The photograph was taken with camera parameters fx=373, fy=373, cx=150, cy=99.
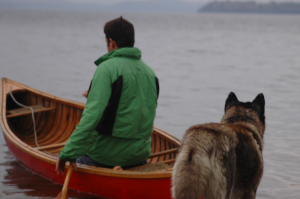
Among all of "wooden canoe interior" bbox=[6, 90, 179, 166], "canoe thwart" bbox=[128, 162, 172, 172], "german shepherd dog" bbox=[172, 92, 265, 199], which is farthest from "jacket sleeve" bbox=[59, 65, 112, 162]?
"wooden canoe interior" bbox=[6, 90, 179, 166]

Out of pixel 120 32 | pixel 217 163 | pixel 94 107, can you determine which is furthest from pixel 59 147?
pixel 217 163

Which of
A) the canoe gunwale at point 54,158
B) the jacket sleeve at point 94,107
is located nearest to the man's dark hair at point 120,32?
the jacket sleeve at point 94,107

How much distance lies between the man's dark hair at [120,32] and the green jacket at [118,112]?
93 mm

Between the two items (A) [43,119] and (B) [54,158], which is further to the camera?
(A) [43,119]

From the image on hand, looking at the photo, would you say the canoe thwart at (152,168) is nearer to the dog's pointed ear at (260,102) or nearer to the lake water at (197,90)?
the lake water at (197,90)

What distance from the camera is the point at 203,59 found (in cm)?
2536

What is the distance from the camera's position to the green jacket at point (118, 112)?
381 centimetres

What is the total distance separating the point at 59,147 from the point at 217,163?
4.25m

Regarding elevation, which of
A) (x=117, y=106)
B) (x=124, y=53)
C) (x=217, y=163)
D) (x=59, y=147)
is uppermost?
(x=124, y=53)

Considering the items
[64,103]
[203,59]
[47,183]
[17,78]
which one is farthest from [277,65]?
[47,183]

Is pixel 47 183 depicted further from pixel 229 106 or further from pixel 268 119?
pixel 268 119

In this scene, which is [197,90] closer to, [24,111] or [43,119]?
[43,119]

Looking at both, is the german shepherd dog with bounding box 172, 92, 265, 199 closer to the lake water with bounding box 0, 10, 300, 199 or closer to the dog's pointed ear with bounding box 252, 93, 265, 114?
the dog's pointed ear with bounding box 252, 93, 265, 114

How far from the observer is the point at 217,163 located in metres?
3.03
